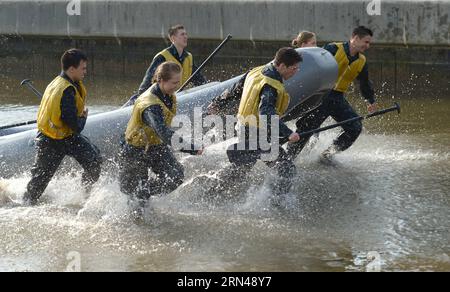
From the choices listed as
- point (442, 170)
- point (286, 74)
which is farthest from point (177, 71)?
point (442, 170)

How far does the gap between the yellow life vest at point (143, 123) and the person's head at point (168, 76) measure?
0.11m

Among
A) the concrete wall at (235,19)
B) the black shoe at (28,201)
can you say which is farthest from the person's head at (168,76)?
the concrete wall at (235,19)

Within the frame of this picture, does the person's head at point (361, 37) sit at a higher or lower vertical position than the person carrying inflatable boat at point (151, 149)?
higher

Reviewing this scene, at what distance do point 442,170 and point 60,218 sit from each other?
3751 millimetres

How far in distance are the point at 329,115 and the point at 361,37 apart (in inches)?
34.5

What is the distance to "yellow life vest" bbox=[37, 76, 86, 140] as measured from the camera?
26.2ft

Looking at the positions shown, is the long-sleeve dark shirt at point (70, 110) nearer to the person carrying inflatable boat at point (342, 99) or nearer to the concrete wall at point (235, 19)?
the person carrying inflatable boat at point (342, 99)

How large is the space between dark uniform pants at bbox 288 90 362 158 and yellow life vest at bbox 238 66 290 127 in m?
1.63

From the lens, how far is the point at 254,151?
7969 mm

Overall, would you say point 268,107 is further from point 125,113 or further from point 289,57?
point 125,113

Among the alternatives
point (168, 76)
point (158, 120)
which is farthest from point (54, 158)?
point (168, 76)

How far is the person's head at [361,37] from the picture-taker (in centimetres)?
916

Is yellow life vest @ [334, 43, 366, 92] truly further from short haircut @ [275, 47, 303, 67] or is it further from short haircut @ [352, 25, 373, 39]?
short haircut @ [275, 47, 303, 67]

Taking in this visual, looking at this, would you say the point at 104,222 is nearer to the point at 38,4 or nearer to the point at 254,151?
the point at 254,151
